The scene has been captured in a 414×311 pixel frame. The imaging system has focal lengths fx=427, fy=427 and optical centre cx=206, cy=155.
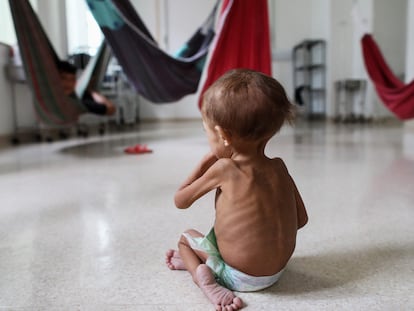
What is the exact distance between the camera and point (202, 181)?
0.80m

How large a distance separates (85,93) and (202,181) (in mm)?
3176

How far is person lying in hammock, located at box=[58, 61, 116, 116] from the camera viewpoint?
3097 millimetres

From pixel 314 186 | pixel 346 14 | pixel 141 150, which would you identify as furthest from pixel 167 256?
pixel 346 14

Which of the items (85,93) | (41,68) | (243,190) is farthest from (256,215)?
(85,93)

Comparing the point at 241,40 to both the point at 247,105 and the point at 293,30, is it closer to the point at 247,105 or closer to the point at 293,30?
the point at 247,105

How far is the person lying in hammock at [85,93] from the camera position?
10.2ft

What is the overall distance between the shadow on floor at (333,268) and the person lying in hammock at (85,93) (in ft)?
8.20

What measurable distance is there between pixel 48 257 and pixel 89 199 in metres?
0.59

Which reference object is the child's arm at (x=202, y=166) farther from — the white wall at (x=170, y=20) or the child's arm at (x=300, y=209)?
the white wall at (x=170, y=20)

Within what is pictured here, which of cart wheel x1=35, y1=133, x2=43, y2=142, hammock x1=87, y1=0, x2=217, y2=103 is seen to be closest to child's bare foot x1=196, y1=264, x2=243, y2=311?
hammock x1=87, y1=0, x2=217, y2=103

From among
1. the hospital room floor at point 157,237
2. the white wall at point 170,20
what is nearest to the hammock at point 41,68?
the hospital room floor at point 157,237

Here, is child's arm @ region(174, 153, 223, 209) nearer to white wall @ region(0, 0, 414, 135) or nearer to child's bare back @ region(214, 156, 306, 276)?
child's bare back @ region(214, 156, 306, 276)

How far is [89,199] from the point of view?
160cm

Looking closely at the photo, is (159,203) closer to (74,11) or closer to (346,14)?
(74,11)
